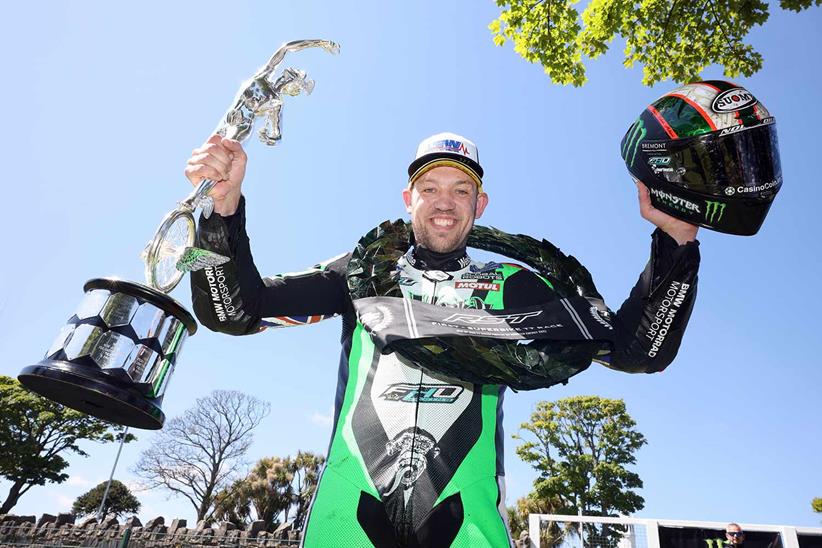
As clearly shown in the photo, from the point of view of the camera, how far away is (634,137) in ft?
8.33

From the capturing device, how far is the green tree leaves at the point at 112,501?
3769 cm

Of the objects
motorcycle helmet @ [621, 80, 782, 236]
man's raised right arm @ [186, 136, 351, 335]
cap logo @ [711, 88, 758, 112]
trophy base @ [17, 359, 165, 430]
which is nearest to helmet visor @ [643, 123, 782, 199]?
motorcycle helmet @ [621, 80, 782, 236]

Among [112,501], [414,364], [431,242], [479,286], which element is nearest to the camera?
[414,364]

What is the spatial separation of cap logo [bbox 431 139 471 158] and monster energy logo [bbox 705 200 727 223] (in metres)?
1.17

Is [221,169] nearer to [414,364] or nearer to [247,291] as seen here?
[247,291]

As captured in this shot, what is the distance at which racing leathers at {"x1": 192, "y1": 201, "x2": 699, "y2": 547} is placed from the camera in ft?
6.43

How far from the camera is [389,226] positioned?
281cm

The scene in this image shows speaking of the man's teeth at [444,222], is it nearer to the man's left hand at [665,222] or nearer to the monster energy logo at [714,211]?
the man's left hand at [665,222]

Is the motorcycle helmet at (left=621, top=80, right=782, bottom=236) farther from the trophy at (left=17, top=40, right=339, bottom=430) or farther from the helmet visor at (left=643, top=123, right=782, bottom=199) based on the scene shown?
the trophy at (left=17, top=40, right=339, bottom=430)

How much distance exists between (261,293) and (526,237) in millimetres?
1468

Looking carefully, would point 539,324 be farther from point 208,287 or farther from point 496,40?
point 496,40

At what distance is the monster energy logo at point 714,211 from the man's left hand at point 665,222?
0.10m

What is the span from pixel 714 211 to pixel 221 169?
6.89 feet

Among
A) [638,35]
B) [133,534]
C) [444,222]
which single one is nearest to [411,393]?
[444,222]
